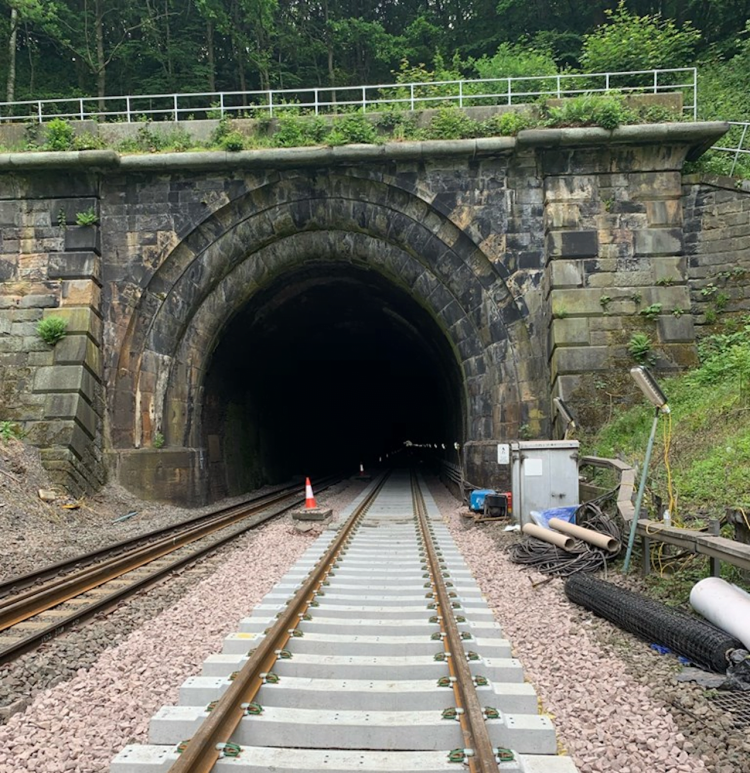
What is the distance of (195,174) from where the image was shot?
12.8m

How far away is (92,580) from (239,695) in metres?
4.27

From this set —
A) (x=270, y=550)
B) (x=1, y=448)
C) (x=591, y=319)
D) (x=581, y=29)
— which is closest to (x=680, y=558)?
(x=270, y=550)

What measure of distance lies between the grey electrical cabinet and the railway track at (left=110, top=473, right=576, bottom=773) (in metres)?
3.62

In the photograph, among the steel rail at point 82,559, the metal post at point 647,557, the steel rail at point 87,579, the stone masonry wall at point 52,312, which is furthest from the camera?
the stone masonry wall at point 52,312

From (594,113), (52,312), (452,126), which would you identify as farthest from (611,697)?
(52,312)

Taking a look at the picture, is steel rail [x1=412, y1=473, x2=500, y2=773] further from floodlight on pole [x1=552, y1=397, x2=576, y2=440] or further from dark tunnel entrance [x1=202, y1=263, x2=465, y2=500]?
dark tunnel entrance [x1=202, y1=263, x2=465, y2=500]

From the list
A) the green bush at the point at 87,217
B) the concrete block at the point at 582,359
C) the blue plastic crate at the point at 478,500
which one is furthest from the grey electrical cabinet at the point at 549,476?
the green bush at the point at 87,217

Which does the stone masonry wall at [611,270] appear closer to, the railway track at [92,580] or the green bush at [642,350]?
the green bush at [642,350]

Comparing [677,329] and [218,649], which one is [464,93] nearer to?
[677,329]

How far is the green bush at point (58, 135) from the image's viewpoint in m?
12.4

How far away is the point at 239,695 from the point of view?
311 cm

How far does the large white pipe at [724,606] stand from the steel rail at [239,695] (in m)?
2.90

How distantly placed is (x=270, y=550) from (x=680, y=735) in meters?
6.05

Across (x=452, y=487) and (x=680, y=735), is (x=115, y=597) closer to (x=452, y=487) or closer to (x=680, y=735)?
(x=680, y=735)
